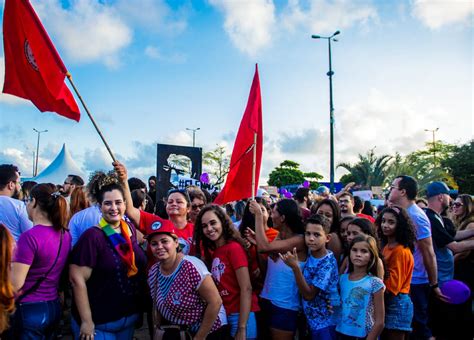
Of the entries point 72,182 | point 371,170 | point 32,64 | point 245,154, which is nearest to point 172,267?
point 245,154

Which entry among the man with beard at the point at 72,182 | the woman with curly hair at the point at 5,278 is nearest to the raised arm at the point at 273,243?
the woman with curly hair at the point at 5,278

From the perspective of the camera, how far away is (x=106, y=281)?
9.47ft

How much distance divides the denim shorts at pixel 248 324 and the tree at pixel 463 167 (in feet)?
111

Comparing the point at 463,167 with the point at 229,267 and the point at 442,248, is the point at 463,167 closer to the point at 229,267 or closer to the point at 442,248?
the point at 442,248

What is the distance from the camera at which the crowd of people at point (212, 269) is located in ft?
→ 9.21

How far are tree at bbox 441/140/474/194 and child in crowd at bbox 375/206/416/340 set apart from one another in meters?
32.3

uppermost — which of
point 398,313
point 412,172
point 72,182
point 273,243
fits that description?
point 412,172

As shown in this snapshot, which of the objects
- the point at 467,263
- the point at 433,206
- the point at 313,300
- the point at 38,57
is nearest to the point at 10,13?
the point at 38,57

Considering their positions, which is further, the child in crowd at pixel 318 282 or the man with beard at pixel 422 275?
the man with beard at pixel 422 275

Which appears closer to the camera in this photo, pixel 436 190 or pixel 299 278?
pixel 299 278

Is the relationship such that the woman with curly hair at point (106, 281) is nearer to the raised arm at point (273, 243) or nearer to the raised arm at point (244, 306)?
the raised arm at point (244, 306)

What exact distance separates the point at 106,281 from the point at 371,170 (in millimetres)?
31531

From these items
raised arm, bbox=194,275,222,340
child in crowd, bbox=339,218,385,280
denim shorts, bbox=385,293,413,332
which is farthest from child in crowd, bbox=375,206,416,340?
raised arm, bbox=194,275,222,340

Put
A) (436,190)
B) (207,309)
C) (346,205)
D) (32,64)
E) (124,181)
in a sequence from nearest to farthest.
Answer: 1. (207,309)
2. (124,181)
3. (32,64)
4. (436,190)
5. (346,205)
